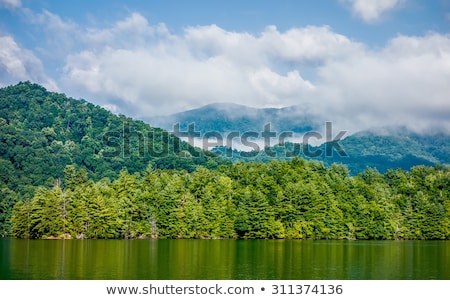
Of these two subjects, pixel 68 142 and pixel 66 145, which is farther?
pixel 68 142

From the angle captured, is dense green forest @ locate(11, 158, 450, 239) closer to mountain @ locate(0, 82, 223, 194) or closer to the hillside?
the hillside

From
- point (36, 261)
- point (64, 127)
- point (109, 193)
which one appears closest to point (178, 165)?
point (64, 127)

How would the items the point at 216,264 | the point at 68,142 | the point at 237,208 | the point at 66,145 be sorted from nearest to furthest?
the point at 216,264 → the point at 237,208 → the point at 66,145 → the point at 68,142

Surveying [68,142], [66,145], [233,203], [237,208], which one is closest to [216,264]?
[237,208]

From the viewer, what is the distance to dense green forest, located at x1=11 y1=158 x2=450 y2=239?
70750 mm

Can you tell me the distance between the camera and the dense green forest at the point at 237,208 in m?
70.8

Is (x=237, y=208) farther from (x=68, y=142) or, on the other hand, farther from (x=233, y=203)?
(x=68, y=142)

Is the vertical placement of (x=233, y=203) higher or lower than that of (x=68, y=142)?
lower

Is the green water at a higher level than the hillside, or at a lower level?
lower

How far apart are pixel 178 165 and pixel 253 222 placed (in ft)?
177

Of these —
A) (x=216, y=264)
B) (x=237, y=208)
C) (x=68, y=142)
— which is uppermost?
(x=68, y=142)

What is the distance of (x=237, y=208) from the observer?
7725 cm

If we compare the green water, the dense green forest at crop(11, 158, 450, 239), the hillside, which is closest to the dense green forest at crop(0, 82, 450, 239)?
the dense green forest at crop(11, 158, 450, 239)
